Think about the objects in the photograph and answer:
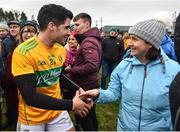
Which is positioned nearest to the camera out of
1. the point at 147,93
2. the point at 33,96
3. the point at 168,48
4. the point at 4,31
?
the point at 147,93

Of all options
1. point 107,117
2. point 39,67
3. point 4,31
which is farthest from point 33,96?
point 4,31

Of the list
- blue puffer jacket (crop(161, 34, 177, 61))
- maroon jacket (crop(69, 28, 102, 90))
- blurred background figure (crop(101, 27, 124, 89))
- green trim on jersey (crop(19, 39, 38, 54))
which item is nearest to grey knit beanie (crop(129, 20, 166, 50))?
green trim on jersey (crop(19, 39, 38, 54))

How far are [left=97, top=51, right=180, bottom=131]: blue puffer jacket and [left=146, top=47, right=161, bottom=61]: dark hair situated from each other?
43 millimetres

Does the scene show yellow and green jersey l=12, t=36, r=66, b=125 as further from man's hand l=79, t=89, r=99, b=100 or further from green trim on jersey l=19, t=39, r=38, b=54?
man's hand l=79, t=89, r=99, b=100

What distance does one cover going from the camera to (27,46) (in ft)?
11.6

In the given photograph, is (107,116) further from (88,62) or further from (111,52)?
(111,52)

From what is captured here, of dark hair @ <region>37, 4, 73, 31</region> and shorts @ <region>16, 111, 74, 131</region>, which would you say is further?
shorts @ <region>16, 111, 74, 131</region>

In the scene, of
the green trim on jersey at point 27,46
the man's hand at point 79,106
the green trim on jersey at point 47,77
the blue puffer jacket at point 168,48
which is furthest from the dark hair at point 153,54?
the blue puffer jacket at point 168,48

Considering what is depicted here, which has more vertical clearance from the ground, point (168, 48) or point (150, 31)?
point (150, 31)

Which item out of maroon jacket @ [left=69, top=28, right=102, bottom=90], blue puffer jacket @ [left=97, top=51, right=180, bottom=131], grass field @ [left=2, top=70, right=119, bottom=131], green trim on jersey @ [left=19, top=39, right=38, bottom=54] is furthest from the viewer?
grass field @ [left=2, top=70, right=119, bottom=131]

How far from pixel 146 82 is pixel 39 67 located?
1.05 meters

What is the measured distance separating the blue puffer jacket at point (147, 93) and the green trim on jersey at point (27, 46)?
3.02ft

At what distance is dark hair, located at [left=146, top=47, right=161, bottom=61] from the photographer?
130 inches

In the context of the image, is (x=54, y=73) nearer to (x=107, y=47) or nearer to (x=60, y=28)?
(x=60, y=28)
